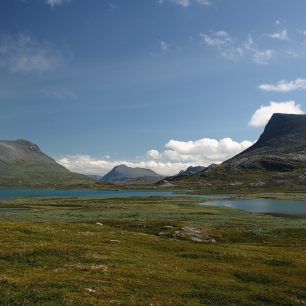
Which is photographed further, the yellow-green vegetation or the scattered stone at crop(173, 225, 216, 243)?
the scattered stone at crop(173, 225, 216, 243)

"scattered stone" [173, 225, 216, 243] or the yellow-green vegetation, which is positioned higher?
the yellow-green vegetation

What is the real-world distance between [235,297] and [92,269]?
1224 centimetres

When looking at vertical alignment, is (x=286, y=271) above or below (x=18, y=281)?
below

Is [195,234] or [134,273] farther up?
[134,273]

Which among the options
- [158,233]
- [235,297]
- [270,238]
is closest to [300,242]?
[270,238]

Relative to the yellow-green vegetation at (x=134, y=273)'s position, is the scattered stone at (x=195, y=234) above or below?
below

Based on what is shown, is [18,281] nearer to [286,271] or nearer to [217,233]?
[286,271]

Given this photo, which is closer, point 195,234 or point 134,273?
point 134,273

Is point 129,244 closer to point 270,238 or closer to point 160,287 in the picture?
point 160,287

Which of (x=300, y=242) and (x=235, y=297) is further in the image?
(x=300, y=242)

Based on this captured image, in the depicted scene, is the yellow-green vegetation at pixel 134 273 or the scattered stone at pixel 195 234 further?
the scattered stone at pixel 195 234

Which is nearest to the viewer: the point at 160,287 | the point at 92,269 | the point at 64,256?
the point at 160,287

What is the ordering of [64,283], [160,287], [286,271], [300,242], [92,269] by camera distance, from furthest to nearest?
[300,242], [286,271], [92,269], [160,287], [64,283]

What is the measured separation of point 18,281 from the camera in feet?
90.2
